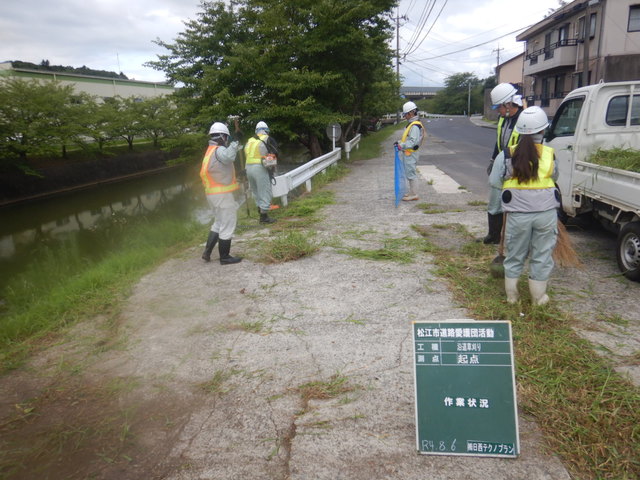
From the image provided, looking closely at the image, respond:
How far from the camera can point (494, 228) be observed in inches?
235

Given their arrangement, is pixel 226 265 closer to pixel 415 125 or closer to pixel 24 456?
pixel 24 456

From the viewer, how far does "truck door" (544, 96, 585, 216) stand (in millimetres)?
5750

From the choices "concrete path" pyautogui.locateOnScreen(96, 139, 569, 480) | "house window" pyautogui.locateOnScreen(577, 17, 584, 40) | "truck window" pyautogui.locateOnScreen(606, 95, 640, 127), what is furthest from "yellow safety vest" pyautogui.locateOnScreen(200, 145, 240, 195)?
"house window" pyautogui.locateOnScreen(577, 17, 584, 40)

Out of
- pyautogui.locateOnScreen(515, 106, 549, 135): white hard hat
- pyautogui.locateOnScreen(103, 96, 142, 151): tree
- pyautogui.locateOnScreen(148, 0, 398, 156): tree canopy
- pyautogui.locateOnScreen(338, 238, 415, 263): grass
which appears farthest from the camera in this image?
pyautogui.locateOnScreen(103, 96, 142, 151): tree

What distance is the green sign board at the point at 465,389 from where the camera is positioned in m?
2.36

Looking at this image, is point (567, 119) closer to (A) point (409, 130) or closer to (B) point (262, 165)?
(A) point (409, 130)

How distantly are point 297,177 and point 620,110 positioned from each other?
22.1 feet

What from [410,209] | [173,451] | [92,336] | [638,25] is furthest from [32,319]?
[638,25]

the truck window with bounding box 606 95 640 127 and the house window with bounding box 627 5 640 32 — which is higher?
the house window with bounding box 627 5 640 32

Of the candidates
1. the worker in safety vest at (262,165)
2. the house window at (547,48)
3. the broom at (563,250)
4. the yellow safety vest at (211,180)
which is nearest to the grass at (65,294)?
the worker in safety vest at (262,165)

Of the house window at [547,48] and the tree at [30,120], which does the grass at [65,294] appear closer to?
the tree at [30,120]

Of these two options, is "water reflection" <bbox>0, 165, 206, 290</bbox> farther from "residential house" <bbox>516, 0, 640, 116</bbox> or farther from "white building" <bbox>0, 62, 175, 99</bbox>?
"residential house" <bbox>516, 0, 640, 116</bbox>

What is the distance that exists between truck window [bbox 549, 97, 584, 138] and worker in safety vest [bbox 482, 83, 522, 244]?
107 centimetres

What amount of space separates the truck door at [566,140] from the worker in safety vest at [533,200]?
7.16 feet
